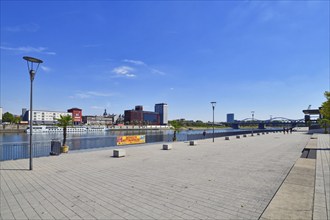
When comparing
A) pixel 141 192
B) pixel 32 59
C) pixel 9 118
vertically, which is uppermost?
pixel 32 59

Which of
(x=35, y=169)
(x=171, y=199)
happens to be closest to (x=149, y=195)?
(x=171, y=199)

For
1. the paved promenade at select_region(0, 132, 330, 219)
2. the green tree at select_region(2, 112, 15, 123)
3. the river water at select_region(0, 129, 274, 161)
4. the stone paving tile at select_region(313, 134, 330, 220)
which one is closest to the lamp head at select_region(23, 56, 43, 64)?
the paved promenade at select_region(0, 132, 330, 219)

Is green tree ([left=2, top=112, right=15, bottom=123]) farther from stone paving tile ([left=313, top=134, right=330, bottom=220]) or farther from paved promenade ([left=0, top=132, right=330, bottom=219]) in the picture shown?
stone paving tile ([left=313, top=134, right=330, bottom=220])

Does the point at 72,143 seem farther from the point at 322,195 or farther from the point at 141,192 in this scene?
the point at 322,195

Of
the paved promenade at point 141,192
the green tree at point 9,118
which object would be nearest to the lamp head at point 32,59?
the paved promenade at point 141,192

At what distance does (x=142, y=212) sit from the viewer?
527cm

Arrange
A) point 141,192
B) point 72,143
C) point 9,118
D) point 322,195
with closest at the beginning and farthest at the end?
point 322,195
point 141,192
point 72,143
point 9,118

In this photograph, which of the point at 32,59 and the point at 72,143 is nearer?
the point at 32,59

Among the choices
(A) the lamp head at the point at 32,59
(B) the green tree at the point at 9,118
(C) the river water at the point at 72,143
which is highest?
(A) the lamp head at the point at 32,59

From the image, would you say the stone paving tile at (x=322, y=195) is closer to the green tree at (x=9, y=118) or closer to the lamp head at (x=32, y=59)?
the lamp head at (x=32, y=59)

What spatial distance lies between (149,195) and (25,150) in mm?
17432

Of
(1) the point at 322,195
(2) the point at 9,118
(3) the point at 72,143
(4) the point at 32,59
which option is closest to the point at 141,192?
(1) the point at 322,195

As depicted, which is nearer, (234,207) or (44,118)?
(234,207)

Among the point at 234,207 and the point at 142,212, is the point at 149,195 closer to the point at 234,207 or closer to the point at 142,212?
the point at 142,212
